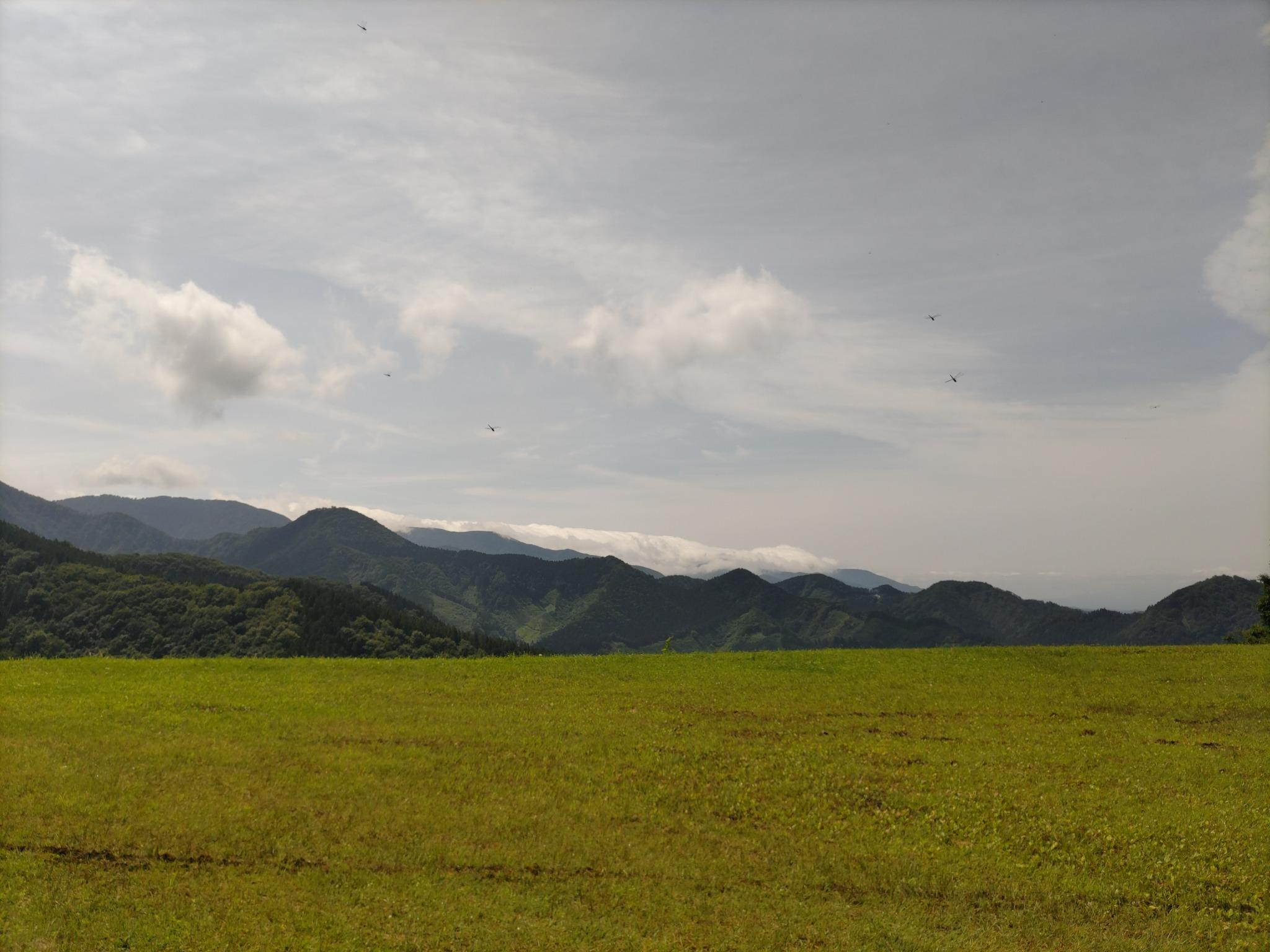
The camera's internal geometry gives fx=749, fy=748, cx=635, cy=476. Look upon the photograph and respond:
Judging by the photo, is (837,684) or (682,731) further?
(837,684)

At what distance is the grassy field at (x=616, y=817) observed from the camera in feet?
54.9

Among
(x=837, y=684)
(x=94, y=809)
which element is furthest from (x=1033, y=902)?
(x=94, y=809)

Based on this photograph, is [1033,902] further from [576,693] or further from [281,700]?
[281,700]

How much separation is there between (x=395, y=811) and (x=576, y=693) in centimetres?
1547

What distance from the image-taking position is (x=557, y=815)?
2197 centimetres

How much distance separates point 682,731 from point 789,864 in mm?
10366

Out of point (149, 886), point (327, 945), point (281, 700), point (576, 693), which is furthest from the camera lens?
point (576, 693)

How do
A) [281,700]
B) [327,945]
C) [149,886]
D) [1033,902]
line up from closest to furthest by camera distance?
[327,945]
[149,886]
[1033,902]
[281,700]

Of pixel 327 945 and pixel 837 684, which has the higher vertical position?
pixel 837 684

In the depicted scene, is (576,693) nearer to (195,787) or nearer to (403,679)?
(403,679)

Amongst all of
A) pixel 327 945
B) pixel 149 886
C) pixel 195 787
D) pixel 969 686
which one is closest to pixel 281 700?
pixel 195 787

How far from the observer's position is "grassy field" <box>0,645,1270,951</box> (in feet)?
54.9

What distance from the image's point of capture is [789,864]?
20.0 meters

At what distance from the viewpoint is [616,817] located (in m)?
22.2
